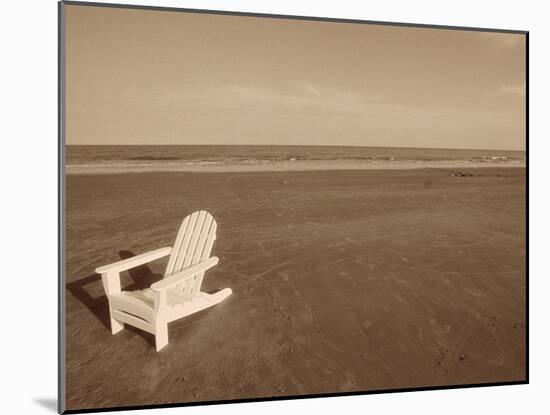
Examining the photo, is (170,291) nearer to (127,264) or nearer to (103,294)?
(127,264)

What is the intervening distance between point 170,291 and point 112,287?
442 millimetres

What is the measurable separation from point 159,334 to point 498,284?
127 inches

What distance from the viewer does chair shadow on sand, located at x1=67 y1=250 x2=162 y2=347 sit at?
10.8 feet

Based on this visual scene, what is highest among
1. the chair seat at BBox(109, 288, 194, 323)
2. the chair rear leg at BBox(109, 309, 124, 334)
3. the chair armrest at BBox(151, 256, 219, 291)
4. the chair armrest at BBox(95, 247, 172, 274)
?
the chair armrest at BBox(95, 247, 172, 274)

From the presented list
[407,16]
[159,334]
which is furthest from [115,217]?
[407,16]

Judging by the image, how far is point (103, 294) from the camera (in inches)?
149

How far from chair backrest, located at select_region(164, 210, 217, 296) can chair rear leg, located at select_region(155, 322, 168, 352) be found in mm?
407

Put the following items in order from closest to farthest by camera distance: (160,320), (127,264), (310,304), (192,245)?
(160,320)
(127,264)
(192,245)
(310,304)

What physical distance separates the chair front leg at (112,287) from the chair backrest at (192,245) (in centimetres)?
43

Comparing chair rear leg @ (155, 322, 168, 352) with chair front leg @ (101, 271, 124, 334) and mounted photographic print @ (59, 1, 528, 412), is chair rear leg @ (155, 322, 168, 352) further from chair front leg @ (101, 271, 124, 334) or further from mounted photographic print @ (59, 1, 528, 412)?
chair front leg @ (101, 271, 124, 334)

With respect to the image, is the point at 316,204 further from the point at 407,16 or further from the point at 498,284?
the point at 407,16

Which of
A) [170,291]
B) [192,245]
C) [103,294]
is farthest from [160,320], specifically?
[103,294]

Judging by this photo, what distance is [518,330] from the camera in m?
3.38

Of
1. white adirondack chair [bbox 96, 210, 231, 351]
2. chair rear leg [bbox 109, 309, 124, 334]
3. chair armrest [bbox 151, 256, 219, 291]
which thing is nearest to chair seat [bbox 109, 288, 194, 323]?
white adirondack chair [bbox 96, 210, 231, 351]
